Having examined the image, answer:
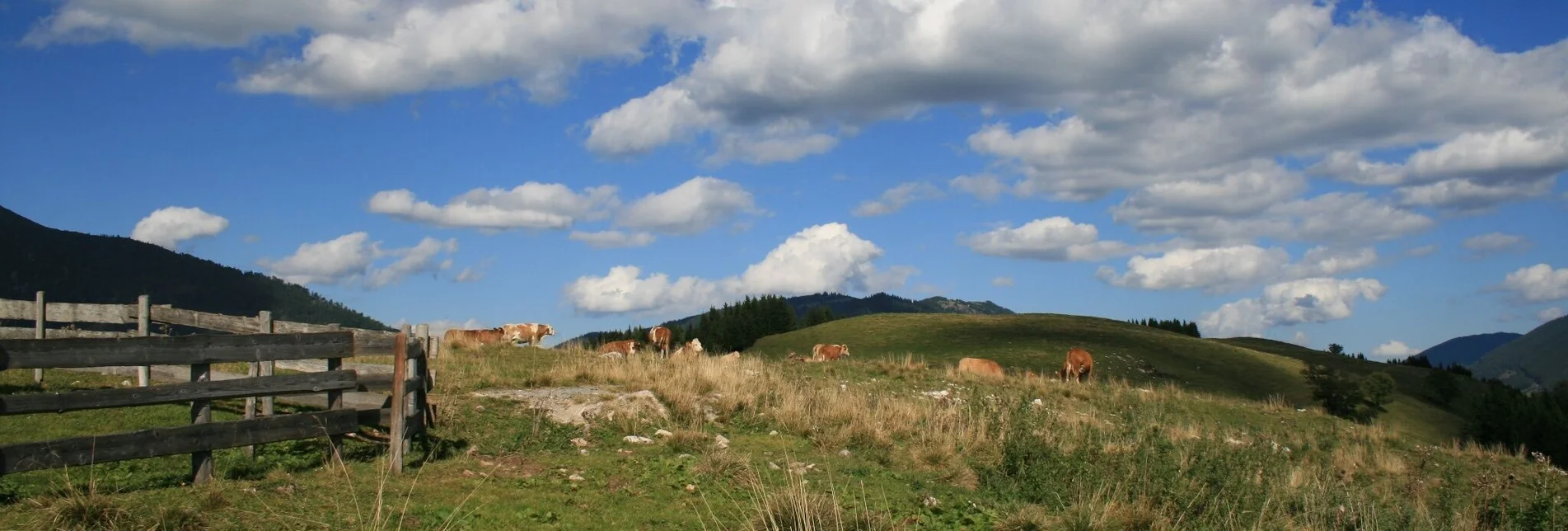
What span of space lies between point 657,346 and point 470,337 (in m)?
9.38

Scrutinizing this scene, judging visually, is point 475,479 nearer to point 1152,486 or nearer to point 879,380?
point 1152,486

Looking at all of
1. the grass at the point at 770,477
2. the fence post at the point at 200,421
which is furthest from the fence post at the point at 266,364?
the fence post at the point at 200,421

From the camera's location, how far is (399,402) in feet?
37.9

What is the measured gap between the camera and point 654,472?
11570 mm

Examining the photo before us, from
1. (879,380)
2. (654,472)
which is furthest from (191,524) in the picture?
(879,380)

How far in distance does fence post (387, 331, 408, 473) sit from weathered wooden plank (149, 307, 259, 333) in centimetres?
358

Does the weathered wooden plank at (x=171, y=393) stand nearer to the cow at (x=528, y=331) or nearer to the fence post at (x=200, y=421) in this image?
the fence post at (x=200, y=421)

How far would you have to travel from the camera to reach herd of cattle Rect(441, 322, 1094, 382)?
2944cm

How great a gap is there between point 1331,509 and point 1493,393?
76974mm

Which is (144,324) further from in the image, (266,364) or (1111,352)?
(1111,352)

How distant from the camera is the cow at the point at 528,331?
37.7 m

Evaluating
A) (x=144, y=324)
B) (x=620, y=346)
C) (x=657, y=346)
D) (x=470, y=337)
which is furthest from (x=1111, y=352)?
(x=144, y=324)

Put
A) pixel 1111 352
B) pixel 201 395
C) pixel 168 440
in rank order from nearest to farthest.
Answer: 1. pixel 168 440
2. pixel 201 395
3. pixel 1111 352

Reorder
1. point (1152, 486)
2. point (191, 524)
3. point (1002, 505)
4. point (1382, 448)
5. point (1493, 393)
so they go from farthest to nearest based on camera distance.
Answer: point (1493, 393) → point (1382, 448) → point (1152, 486) → point (1002, 505) → point (191, 524)
